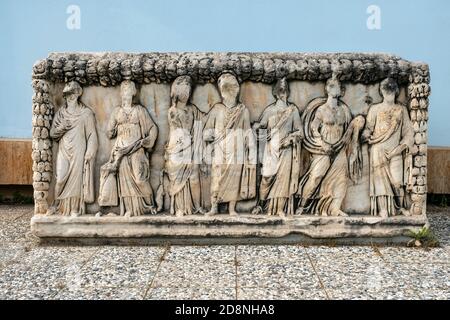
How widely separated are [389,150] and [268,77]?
148cm

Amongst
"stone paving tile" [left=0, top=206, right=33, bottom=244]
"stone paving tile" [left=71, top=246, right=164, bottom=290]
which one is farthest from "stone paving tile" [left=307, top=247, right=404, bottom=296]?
"stone paving tile" [left=0, top=206, right=33, bottom=244]

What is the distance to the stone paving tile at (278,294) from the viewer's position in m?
3.69

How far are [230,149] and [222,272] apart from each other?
4.39 ft

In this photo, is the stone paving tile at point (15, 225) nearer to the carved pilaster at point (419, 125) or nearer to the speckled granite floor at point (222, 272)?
the speckled granite floor at point (222, 272)

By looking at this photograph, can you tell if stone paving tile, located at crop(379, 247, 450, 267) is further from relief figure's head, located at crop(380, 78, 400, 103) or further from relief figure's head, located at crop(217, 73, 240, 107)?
relief figure's head, located at crop(217, 73, 240, 107)

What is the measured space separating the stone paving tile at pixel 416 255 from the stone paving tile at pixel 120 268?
7.38 feet

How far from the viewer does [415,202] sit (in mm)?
4973

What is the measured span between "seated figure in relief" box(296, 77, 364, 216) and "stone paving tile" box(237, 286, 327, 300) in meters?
1.34

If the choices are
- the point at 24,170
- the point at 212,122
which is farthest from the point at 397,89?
the point at 24,170

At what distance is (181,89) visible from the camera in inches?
192

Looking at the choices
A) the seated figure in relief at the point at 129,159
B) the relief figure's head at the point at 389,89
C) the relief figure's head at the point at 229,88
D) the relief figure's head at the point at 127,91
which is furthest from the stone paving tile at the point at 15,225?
the relief figure's head at the point at 389,89

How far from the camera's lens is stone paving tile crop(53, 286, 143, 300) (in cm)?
371

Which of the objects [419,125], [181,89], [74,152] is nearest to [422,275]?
[419,125]

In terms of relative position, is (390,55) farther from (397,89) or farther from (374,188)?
(374,188)
